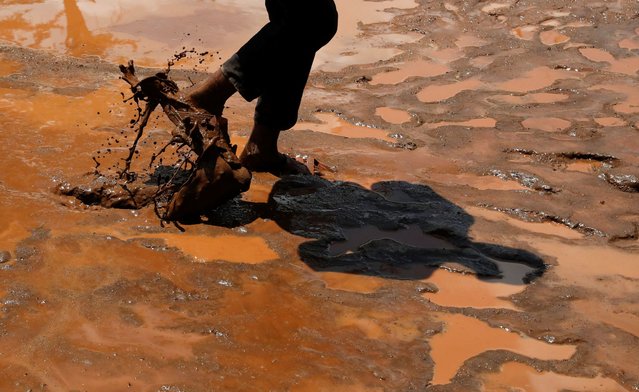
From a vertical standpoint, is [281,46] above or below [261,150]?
above

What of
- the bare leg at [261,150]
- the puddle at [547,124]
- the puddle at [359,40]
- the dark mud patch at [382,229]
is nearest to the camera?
the dark mud patch at [382,229]

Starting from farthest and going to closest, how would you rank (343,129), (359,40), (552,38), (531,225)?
(552,38), (359,40), (343,129), (531,225)

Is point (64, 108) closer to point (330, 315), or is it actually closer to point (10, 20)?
point (10, 20)

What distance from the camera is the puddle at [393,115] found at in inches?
203

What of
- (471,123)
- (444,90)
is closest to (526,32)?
(444,90)

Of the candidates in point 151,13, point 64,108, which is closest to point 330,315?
point 64,108

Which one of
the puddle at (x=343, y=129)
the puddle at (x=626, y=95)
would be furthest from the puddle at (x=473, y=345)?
the puddle at (x=626, y=95)

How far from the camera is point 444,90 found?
5668mm

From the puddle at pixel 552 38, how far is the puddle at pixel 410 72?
1047 mm

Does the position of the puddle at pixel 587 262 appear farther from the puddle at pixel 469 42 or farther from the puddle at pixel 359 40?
the puddle at pixel 469 42

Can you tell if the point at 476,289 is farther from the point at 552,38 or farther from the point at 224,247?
the point at 552,38

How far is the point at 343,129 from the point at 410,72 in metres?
1.16

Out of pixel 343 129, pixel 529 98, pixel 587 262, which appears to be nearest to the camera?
pixel 587 262

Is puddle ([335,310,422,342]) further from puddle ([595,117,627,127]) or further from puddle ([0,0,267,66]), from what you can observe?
puddle ([0,0,267,66])
